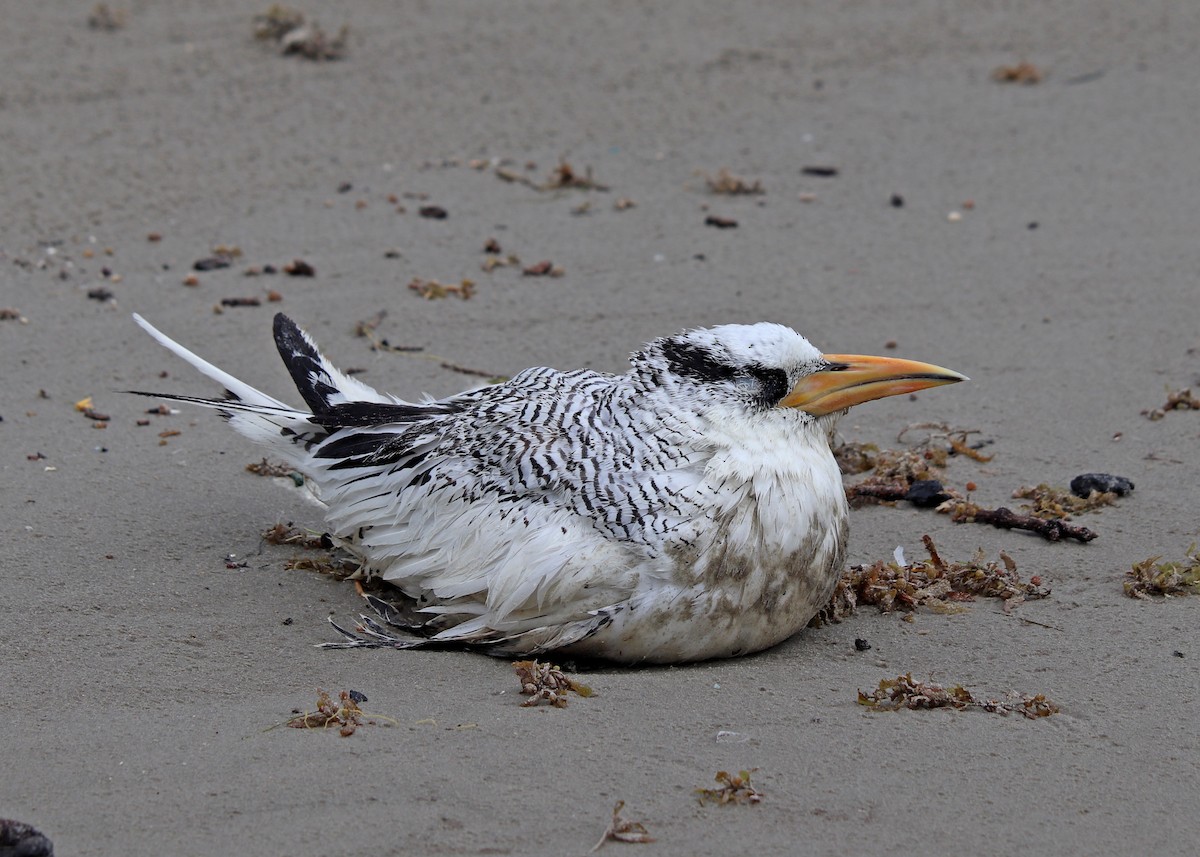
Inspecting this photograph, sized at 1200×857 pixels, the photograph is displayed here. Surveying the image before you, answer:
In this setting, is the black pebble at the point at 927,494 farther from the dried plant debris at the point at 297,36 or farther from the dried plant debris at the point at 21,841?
the dried plant debris at the point at 297,36

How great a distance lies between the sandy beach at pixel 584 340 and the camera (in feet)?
14.6

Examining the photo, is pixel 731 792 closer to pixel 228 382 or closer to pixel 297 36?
pixel 228 382

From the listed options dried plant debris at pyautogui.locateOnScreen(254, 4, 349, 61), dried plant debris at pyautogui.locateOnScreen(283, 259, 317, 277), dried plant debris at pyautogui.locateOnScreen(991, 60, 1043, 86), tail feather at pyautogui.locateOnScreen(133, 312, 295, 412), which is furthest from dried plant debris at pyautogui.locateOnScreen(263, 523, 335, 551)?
dried plant debris at pyautogui.locateOnScreen(991, 60, 1043, 86)

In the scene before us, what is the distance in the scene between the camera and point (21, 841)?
394 centimetres

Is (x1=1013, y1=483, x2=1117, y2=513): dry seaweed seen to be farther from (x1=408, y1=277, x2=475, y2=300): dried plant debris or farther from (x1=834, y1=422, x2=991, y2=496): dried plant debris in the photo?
(x1=408, y1=277, x2=475, y2=300): dried plant debris

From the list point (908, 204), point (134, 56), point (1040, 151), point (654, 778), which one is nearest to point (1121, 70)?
point (1040, 151)

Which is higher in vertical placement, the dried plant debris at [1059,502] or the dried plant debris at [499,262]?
the dried plant debris at [499,262]

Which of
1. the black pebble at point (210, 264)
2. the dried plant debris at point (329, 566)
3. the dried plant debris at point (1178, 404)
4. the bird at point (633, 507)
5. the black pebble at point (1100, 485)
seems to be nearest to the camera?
the bird at point (633, 507)

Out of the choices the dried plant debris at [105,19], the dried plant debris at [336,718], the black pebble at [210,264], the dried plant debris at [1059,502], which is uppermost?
the dried plant debris at [105,19]

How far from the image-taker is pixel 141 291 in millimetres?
9062

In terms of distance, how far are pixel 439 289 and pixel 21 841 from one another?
554 centimetres

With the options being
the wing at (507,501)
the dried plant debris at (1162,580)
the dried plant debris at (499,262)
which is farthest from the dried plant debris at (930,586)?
the dried plant debris at (499,262)

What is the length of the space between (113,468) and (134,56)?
680 cm

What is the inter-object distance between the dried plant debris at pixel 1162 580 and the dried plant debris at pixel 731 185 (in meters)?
5.35
